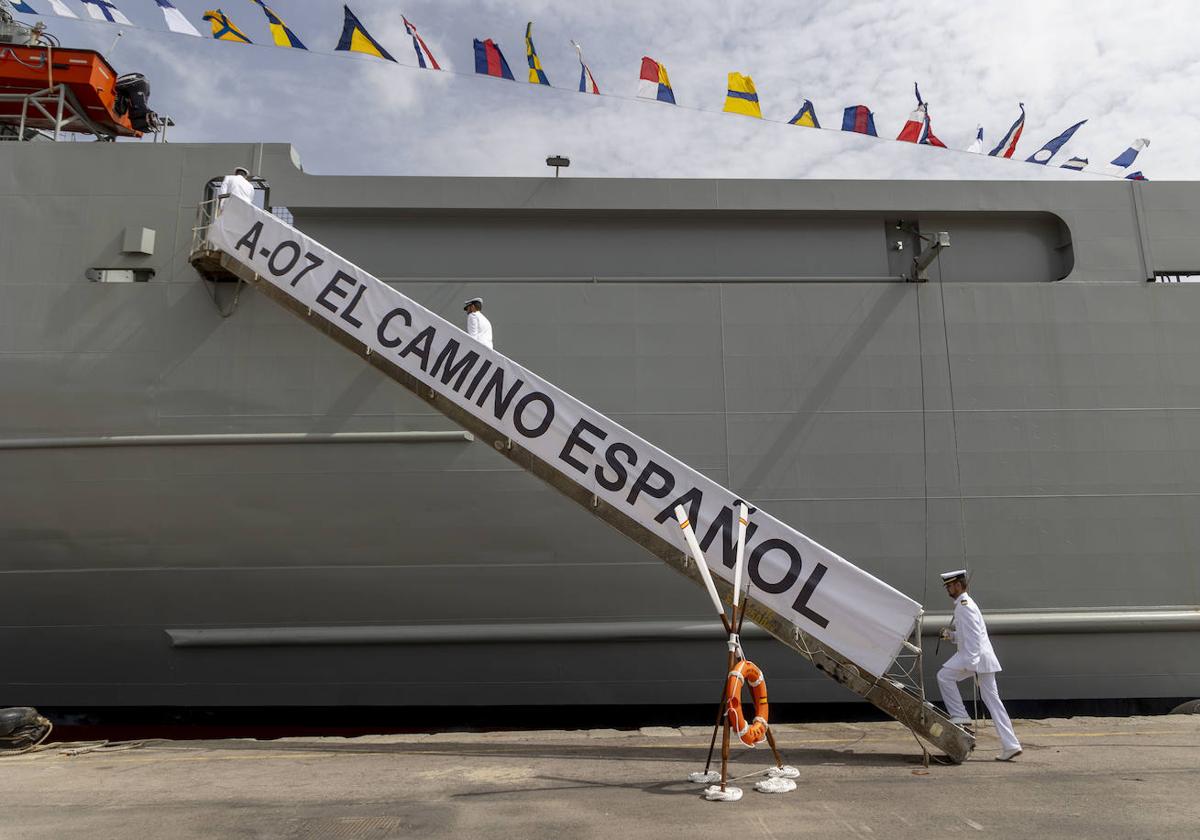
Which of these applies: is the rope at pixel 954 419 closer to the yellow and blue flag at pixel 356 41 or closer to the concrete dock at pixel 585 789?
the concrete dock at pixel 585 789

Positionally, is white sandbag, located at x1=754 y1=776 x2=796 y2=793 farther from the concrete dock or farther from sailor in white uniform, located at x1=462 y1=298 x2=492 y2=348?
sailor in white uniform, located at x1=462 y1=298 x2=492 y2=348

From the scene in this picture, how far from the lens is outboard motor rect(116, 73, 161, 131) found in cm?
797

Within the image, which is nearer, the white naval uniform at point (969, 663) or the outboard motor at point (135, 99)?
the white naval uniform at point (969, 663)

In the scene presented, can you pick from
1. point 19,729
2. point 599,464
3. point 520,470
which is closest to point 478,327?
point 520,470

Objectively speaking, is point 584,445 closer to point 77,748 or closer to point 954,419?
point 954,419

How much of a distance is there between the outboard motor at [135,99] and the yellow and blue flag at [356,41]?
116 inches

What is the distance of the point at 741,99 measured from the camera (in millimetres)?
6957

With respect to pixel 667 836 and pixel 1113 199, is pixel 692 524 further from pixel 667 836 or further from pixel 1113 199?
pixel 1113 199

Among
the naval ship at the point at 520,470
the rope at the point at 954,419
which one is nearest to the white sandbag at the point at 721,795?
the naval ship at the point at 520,470

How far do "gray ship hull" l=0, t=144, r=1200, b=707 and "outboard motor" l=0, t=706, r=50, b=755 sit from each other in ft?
2.57

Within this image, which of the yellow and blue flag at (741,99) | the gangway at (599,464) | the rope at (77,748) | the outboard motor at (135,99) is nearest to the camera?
the gangway at (599,464)

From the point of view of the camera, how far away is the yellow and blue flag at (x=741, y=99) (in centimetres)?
695

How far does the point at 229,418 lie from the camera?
6.16 m

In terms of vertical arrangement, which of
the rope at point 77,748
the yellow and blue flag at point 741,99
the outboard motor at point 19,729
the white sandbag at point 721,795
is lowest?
the rope at point 77,748
